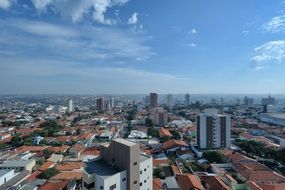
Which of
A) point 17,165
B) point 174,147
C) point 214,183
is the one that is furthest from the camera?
point 174,147

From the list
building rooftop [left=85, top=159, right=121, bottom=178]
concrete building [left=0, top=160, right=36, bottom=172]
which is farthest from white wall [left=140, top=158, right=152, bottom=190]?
concrete building [left=0, top=160, right=36, bottom=172]

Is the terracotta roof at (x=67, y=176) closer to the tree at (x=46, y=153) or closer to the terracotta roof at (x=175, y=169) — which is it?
the terracotta roof at (x=175, y=169)

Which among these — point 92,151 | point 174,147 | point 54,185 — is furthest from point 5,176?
point 174,147

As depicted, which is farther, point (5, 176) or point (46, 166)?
point (46, 166)

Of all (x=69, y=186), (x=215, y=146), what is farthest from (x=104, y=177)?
(x=215, y=146)

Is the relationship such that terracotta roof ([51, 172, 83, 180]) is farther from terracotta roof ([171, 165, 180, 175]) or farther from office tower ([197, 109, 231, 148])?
office tower ([197, 109, 231, 148])

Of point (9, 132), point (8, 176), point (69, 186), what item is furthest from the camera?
point (9, 132)

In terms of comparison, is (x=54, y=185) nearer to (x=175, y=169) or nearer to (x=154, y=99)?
(x=175, y=169)

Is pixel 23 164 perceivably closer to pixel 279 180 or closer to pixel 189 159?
pixel 189 159

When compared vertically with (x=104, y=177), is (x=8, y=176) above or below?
below
